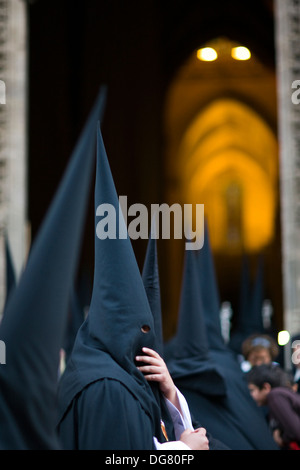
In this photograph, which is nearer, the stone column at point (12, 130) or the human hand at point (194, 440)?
the human hand at point (194, 440)

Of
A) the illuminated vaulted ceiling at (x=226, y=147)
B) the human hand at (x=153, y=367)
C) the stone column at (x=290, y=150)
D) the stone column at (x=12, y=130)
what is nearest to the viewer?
the human hand at (x=153, y=367)

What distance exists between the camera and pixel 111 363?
2.08m

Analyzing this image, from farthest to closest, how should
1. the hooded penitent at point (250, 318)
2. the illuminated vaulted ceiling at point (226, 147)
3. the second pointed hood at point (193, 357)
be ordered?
the illuminated vaulted ceiling at point (226, 147) < the hooded penitent at point (250, 318) < the second pointed hood at point (193, 357)

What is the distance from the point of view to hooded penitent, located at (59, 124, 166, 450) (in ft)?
6.45

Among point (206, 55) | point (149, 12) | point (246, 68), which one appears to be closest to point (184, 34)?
point (149, 12)

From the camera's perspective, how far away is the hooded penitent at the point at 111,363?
1965 mm

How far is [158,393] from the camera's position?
2311 millimetres

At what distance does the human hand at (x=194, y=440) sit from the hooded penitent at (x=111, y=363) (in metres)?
0.09

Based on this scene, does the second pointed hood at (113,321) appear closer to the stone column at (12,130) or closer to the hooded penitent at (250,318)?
the stone column at (12,130)

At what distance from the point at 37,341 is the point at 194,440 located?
0.75 metres

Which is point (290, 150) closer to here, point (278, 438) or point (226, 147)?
point (278, 438)

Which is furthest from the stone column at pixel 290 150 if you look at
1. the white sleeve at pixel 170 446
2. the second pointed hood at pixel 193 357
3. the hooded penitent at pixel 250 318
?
the white sleeve at pixel 170 446

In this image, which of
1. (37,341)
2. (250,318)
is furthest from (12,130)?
(37,341)

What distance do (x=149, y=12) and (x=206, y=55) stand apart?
22.2 ft
